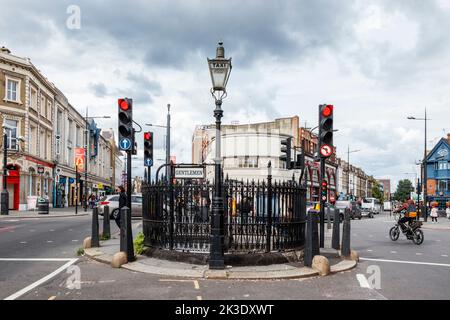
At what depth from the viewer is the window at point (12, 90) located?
37.1 m

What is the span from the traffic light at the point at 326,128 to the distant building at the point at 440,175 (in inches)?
2641

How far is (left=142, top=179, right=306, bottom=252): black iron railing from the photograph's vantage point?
953 cm

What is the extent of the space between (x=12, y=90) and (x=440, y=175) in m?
64.7

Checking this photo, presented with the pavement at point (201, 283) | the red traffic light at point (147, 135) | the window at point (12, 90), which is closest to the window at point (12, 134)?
the window at point (12, 90)

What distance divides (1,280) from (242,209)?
186 inches

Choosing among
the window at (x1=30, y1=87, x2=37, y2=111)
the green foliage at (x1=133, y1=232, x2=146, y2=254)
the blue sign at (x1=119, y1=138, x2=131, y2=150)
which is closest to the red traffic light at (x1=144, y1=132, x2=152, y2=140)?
the blue sign at (x1=119, y1=138, x2=131, y2=150)

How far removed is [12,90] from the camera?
37.4m

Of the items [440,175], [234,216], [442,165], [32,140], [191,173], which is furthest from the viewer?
[440,175]

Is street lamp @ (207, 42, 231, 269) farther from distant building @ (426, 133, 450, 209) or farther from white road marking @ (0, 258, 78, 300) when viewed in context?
distant building @ (426, 133, 450, 209)

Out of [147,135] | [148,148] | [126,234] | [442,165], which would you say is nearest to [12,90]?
[147,135]

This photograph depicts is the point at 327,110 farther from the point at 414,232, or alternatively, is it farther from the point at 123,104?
the point at 414,232

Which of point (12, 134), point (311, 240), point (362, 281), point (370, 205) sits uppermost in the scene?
point (12, 134)
